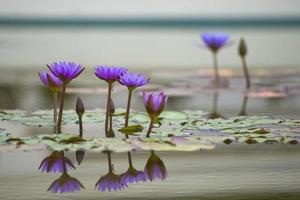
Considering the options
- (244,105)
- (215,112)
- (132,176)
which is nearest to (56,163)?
(132,176)

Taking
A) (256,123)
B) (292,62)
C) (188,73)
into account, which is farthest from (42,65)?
(256,123)

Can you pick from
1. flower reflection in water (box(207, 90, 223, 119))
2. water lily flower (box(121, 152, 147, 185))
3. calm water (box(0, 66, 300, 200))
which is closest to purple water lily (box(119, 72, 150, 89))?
calm water (box(0, 66, 300, 200))

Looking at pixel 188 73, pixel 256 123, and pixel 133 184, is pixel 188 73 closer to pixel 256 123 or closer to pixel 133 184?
pixel 256 123

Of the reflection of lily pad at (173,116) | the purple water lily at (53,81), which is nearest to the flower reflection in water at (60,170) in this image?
the purple water lily at (53,81)

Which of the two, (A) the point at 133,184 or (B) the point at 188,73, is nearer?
(A) the point at 133,184

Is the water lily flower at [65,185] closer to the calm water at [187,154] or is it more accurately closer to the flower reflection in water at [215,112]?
the calm water at [187,154]

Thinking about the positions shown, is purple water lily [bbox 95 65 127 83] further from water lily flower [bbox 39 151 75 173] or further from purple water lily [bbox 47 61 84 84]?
water lily flower [bbox 39 151 75 173]
